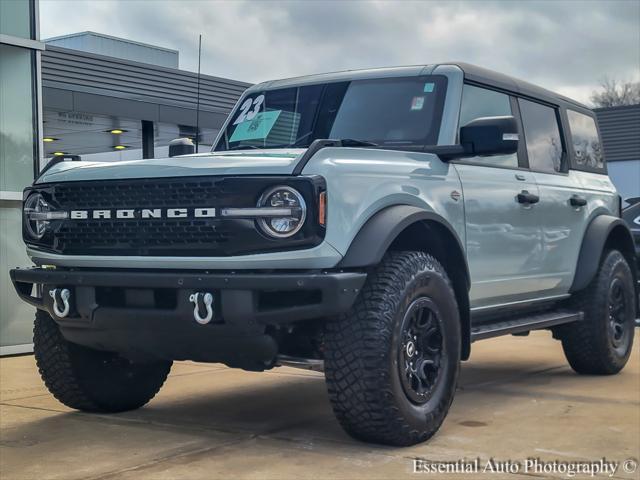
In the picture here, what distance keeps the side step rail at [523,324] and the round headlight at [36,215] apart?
7.74 ft

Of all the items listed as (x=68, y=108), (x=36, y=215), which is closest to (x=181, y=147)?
(x=36, y=215)

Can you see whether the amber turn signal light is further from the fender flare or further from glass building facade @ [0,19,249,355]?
glass building facade @ [0,19,249,355]

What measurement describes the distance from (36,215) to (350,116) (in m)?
1.93

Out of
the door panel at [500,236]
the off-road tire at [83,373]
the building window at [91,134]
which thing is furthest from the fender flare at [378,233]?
the building window at [91,134]

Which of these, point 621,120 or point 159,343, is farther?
point 621,120

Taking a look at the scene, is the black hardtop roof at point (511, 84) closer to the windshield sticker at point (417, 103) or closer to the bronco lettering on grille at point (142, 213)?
the windshield sticker at point (417, 103)

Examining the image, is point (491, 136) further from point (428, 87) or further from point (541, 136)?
point (541, 136)

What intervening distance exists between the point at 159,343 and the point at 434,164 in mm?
1733

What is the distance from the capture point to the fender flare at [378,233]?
4.08 m

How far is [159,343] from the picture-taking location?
4336mm

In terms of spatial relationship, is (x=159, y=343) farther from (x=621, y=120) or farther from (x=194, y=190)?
(x=621, y=120)

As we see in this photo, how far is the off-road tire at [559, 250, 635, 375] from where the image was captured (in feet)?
21.8

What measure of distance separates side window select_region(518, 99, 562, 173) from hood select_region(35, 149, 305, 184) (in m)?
2.45

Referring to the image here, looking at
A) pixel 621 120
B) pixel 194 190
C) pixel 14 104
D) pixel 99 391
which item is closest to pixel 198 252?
pixel 194 190
